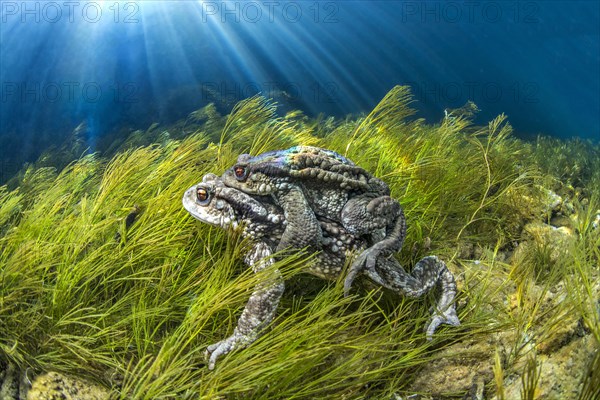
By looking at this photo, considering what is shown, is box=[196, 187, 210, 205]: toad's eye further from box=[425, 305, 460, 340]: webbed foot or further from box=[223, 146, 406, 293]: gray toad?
box=[425, 305, 460, 340]: webbed foot

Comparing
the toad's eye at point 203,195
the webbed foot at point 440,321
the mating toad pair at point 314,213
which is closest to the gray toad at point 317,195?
the mating toad pair at point 314,213

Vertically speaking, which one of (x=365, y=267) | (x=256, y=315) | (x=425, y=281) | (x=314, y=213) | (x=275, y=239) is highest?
(x=314, y=213)

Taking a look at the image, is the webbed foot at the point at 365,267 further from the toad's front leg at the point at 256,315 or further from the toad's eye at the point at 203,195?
the toad's eye at the point at 203,195

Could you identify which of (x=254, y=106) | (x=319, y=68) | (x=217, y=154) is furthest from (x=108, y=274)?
(x=319, y=68)

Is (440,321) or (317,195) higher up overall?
(317,195)

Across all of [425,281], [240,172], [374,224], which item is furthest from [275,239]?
[425,281]

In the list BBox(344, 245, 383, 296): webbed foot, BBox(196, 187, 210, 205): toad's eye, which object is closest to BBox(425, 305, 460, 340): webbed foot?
BBox(344, 245, 383, 296): webbed foot

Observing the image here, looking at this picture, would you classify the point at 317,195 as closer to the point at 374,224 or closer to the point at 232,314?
the point at 374,224
